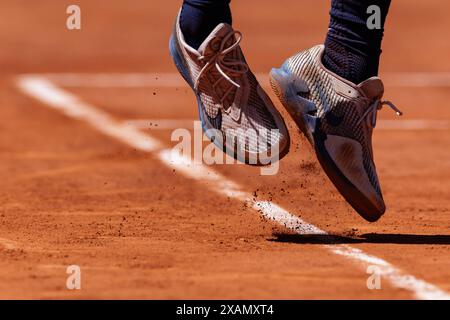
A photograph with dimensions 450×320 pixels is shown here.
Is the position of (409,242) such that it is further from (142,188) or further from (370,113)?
(142,188)

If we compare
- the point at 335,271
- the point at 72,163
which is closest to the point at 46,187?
the point at 72,163

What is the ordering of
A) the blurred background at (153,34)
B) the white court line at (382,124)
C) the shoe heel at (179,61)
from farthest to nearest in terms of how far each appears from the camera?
1. the blurred background at (153,34)
2. the white court line at (382,124)
3. the shoe heel at (179,61)

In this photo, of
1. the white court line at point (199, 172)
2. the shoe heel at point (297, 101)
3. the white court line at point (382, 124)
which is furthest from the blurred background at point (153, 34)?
the shoe heel at point (297, 101)

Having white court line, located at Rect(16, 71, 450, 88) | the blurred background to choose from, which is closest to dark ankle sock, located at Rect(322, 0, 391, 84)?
white court line, located at Rect(16, 71, 450, 88)

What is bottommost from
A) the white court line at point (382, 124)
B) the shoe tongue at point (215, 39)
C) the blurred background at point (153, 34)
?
the blurred background at point (153, 34)

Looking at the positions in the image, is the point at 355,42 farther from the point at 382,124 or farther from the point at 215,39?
the point at 382,124

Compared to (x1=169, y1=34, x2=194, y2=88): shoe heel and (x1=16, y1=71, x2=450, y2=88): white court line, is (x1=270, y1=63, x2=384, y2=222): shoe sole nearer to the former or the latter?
(x1=169, y1=34, x2=194, y2=88): shoe heel

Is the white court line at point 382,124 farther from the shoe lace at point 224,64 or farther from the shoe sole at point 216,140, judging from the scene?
the shoe lace at point 224,64
